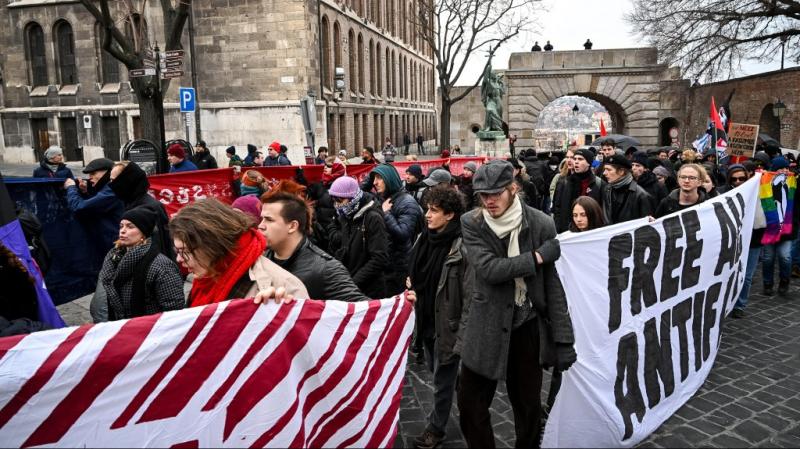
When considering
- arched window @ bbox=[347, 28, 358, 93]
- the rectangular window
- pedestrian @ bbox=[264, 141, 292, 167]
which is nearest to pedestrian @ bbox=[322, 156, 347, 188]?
pedestrian @ bbox=[264, 141, 292, 167]

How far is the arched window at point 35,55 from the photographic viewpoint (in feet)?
102

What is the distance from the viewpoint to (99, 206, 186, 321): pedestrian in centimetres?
340

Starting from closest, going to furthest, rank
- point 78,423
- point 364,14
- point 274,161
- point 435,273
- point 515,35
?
point 78,423, point 435,273, point 274,161, point 515,35, point 364,14

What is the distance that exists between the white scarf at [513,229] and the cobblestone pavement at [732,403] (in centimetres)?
139

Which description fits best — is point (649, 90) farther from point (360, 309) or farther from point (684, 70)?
point (360, 309)

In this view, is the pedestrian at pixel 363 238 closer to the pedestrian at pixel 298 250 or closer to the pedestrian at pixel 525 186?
the pedestrian at pixel 298 250

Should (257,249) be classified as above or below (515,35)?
below

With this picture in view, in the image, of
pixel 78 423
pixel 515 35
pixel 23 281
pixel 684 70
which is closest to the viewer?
pixel 78 423

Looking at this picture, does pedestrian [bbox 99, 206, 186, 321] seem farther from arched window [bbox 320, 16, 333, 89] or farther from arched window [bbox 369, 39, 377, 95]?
arched window [bbox 369, 39, 377, 95]

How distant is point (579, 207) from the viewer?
4.70 metres

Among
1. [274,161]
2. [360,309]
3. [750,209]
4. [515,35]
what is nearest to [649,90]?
[515,35]

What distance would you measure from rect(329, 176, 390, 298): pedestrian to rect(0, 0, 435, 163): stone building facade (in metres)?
22.3

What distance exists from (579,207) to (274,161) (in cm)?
974

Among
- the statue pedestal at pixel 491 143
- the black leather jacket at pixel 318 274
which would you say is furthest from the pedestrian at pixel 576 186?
the statue pedestal at pixel 491 143
